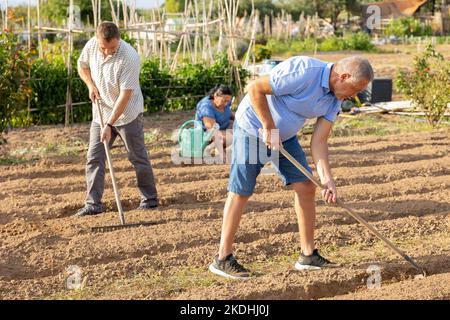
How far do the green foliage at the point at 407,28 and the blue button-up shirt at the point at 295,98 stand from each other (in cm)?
3281

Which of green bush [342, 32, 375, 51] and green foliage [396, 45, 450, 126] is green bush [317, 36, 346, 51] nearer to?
green bush [342, 32, 375, 51]

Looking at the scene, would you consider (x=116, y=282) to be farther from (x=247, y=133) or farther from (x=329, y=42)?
(x=329, y=42)

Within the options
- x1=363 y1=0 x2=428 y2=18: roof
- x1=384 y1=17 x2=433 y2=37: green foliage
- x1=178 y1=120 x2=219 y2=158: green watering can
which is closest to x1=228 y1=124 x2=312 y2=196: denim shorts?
x1=178 y1=120 x2=219 y2=158: green watering can

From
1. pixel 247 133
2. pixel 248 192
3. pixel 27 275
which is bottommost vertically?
pixel 27 275

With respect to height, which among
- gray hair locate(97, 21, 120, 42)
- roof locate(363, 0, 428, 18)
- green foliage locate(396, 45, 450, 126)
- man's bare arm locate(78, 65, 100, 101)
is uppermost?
roof locate(363, 0, 428, 18)

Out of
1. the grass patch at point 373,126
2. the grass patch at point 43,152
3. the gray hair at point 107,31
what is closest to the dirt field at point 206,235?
the grass patch at point 43,152

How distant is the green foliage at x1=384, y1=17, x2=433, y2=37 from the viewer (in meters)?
36.6

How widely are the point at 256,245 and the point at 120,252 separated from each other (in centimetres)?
93

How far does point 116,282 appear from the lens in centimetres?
478

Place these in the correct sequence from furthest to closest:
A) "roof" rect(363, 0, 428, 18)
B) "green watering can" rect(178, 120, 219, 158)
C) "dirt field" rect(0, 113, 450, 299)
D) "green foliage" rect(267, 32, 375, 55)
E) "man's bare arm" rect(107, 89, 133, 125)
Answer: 1. "roof" rect(363, 0, 428, 18)
2. "green foliage" rect(267, 32, 375, 55)
3. "green watering can" rect(178, 120, 219, 158)
4. "man's bare arm" rect(107, 89, 133, 125)
5. "dirt field" rect(0, 113, 450, 299)

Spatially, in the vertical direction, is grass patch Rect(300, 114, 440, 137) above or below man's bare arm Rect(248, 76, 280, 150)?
below

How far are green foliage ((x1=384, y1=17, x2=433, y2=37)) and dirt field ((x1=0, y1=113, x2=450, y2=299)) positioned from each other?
29.0 meters

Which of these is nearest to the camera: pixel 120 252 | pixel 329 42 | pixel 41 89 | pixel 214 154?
pixel 120 252

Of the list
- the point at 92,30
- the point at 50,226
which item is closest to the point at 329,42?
the point at 92,30
